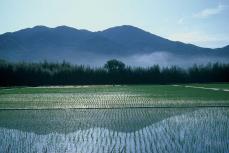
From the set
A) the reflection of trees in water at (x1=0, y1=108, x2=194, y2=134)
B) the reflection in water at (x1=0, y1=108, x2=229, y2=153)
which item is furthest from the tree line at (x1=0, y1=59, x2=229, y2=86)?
the reflection in water at (x1=0, y1=108, x2=229, y2=153)

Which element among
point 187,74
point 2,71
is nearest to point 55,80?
point 2,71

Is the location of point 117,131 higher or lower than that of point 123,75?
lower

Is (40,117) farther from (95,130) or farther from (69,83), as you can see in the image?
(69,83)

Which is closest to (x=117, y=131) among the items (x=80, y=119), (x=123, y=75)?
(x=80, y=119)

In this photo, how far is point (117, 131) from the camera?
28.0ft

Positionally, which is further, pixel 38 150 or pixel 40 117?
pixel 40 117

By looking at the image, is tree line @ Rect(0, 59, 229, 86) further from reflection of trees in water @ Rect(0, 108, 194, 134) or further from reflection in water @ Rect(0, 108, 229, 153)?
reflection in water @ Rect(0, 108, 229, 153)

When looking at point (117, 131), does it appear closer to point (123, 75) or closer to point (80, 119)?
point (80, 119)

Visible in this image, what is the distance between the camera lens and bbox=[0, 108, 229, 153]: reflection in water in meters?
6.75

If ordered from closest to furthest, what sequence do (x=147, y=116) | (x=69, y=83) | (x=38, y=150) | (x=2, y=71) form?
(x=38, y=150), (x=147, y=116), (x=2, y=71), (x=69, y=83)

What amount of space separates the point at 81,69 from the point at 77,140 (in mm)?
40825

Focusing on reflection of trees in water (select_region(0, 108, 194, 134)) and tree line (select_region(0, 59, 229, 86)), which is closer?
reflection of trees in water (select_region(0, 108, 194, 134))

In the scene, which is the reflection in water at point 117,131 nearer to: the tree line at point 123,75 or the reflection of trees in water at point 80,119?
the reflection of trees in water at point 80,119

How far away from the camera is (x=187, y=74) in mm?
48125
